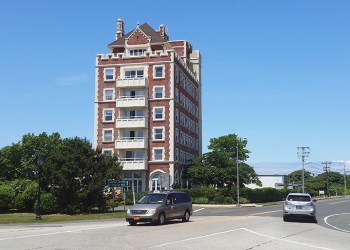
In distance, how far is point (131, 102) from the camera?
71.8 m

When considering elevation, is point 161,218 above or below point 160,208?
below

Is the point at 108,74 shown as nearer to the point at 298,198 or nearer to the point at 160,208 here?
the point at 298,198

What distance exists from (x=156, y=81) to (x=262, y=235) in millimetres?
54360

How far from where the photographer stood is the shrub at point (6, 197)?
4069cm

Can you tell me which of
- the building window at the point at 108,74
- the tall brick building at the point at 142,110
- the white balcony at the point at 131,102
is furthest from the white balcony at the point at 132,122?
the building window at the point at 108,74

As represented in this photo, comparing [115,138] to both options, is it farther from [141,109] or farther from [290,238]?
[290,238]

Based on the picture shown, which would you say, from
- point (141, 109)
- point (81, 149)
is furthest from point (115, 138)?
point (81, 149)

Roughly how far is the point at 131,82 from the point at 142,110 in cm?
448

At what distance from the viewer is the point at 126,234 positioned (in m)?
19.5

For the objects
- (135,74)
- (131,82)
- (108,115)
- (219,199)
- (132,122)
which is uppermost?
(135,74)

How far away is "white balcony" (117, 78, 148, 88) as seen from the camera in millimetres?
71812

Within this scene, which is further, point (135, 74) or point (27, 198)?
point (135, 74)

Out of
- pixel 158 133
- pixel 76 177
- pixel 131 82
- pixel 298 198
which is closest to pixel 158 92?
pixel 131 82

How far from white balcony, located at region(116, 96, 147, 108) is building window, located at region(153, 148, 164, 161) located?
6.85m
